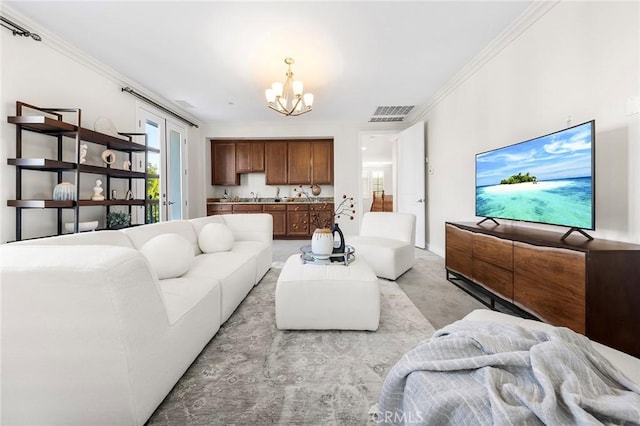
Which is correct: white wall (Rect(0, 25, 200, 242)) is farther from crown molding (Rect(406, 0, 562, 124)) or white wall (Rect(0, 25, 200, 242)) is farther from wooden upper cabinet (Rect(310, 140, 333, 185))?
crown molding (Rect(406, 0, 562, 124))

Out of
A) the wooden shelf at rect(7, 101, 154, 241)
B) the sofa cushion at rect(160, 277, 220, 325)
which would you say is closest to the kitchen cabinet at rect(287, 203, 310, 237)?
the wooden shelf at rect(7, 101, 154, 241)

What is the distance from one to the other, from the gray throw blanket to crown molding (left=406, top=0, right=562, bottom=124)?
2786 mm

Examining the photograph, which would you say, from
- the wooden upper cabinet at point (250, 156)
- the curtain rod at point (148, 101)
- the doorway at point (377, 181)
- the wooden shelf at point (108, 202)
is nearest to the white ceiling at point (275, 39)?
the curtain rod at point (148, 101)

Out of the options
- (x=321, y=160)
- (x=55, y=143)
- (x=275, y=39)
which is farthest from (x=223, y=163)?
(x=275, y=39)

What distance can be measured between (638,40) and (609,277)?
1.46m

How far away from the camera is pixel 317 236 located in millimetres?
2268

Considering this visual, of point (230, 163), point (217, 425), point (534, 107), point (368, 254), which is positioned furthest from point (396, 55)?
point (230, 163)

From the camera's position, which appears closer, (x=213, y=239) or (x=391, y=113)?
(x=213, y=239)

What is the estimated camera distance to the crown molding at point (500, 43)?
229 centimetres

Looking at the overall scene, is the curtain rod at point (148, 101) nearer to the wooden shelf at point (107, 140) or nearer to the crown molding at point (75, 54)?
the crown molding at point (75, 54)

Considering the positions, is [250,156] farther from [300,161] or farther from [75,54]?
[75,54]

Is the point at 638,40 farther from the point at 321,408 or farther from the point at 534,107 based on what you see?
the point at 321,408

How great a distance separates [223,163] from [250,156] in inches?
27.3

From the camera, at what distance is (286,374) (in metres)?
1.44
